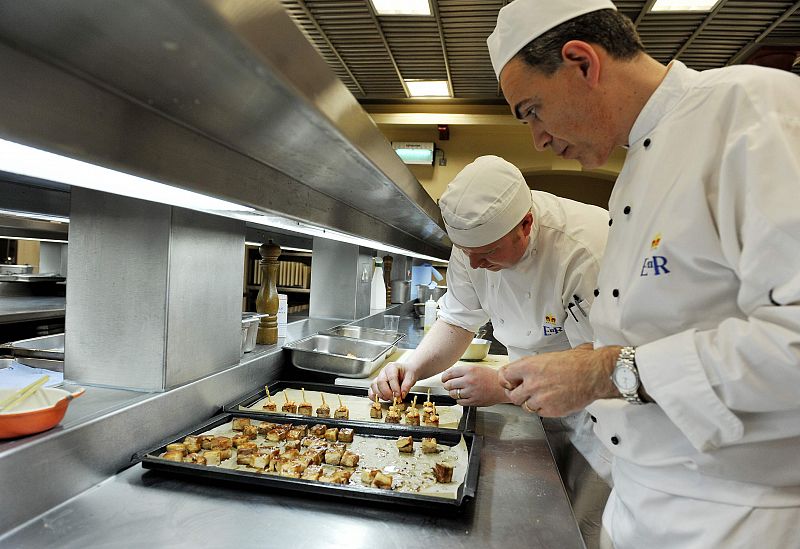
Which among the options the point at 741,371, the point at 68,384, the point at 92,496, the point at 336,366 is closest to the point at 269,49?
the point at 741,371

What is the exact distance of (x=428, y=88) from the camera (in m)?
6.16

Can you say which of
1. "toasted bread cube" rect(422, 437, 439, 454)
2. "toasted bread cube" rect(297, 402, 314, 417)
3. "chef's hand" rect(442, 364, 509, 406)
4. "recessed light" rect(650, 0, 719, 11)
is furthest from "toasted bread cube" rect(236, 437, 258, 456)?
"recessed light" rect(650, 0, 719, 11)

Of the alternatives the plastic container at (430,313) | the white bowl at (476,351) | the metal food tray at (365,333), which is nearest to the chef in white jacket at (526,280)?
the white bowl at (476,351)

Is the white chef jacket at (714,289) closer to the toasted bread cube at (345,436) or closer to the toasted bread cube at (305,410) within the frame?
the toasted bread cube at (345,436)

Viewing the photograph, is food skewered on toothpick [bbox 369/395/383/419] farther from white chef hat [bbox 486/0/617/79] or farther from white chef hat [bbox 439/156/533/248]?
white chef hat [bbox 486/0/617/79]

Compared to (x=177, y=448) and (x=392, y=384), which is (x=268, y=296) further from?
(x=177, y=448)

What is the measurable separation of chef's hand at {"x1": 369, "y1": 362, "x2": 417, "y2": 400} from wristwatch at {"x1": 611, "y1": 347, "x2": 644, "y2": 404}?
1042 mm

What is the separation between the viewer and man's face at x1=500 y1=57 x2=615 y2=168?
1.09 metres

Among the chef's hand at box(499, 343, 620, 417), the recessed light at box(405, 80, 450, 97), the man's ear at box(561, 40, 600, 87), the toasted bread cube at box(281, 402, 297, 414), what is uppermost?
the recessed light at box(405, 80, 450, 97)

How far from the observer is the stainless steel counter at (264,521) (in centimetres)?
98

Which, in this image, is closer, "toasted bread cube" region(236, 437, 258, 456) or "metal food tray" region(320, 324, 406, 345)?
"toasted bread cube" region(236, 437, 258, 456)

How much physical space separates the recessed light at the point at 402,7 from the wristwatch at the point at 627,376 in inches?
150

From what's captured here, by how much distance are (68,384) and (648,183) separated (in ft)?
5.12


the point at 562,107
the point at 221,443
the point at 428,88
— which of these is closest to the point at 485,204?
the point at 562,107
